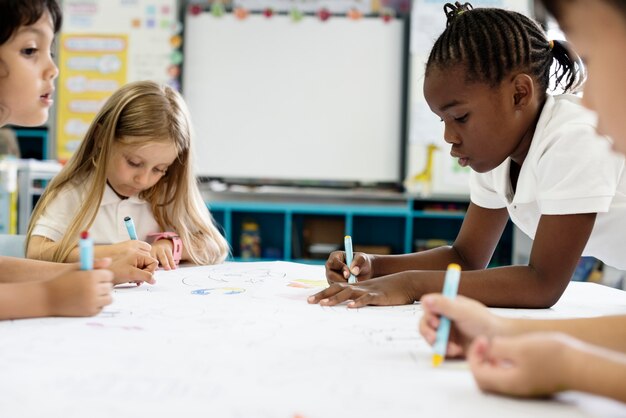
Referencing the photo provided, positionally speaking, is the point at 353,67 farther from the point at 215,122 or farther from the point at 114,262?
the point at 114,262

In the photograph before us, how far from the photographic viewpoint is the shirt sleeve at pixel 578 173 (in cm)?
97

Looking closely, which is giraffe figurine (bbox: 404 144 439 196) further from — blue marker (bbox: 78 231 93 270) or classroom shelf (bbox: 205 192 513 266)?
blue marker (bbox: 78 231 93 270)

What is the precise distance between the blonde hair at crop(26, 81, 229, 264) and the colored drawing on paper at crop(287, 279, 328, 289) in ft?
1.28

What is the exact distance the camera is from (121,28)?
3.91 meters

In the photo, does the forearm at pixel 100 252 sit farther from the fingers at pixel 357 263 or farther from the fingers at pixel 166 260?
the fingers at pixel 357 263

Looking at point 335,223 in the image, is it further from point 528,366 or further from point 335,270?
point 528,366

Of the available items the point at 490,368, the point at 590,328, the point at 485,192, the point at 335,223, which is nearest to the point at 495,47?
the point at 485,192

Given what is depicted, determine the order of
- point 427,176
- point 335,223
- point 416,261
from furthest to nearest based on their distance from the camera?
point 335,223 → point 427,176 → point 416,261

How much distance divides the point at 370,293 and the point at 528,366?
47 cm

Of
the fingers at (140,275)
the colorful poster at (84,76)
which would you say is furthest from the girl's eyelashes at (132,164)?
the colorful poster at (84,76)

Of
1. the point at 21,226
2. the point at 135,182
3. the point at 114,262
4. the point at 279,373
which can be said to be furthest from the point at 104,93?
the point at 279,373

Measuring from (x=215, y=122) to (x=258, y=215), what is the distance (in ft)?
2.18

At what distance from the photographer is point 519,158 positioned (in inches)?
46.2

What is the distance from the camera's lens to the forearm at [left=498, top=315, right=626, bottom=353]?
0.68 meters
